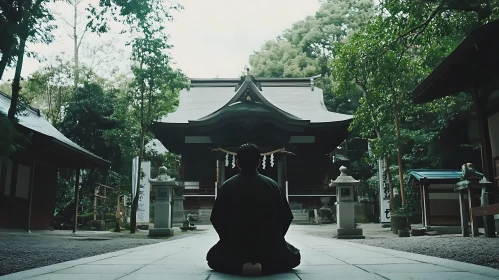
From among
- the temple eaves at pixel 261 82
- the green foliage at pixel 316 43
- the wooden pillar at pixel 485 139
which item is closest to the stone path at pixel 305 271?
the wooden pillar at pixel 485 139

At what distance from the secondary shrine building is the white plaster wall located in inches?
396

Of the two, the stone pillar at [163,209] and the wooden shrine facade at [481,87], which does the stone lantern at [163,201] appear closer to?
the stone pillar at [163,209]

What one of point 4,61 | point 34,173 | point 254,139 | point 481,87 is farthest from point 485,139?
point 34,173

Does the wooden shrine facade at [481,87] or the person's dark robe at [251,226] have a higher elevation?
the wooden shrine facade at [481,87]

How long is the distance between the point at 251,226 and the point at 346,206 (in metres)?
7.27

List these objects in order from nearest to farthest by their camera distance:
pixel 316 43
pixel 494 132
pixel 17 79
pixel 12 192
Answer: pixel 17 79, pixel 494 132, pixel 12 192, pixel 316 43

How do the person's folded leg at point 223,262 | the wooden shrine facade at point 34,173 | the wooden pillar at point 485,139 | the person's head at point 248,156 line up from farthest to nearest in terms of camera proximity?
the wooden shrine facade at point 34,173
the wooden pillar at point 485,139
the person's head at point 248,156
the person's folded leg at point 223,262

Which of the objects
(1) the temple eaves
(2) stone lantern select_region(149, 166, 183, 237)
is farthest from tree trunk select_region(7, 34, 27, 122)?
(1) the temple eaves

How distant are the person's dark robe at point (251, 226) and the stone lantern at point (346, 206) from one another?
6.89 metres

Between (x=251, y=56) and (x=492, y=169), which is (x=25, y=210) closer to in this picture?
(x=492, y=169)

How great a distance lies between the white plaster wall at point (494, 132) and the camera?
383 inches

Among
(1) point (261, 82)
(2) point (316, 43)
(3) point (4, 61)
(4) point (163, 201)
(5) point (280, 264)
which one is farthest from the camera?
(2) point (316, 43)

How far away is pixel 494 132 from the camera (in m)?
9.86

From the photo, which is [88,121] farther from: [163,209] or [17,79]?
[17,79]
